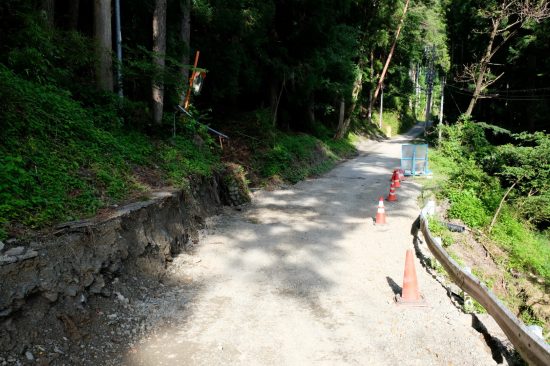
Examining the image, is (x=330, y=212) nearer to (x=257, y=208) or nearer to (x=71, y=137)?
(x=257, y=208)

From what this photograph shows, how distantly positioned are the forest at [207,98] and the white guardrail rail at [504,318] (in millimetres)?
4948

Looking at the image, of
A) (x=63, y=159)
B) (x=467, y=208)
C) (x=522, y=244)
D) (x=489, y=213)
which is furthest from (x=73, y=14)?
(x=522, y=244)

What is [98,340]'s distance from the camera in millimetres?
4500

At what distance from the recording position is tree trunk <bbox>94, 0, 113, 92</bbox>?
923 cm

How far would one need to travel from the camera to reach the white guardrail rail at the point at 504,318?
163 inches

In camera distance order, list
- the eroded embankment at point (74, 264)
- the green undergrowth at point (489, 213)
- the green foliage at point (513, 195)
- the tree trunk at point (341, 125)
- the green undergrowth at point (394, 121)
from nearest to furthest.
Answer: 1. the eroded embankment at point (74, 264)
2. the green undergrowth at point (489, 213)
3. the green foliage at point (513, 195)
4. the tree trunk at point (341, 125)
5. the green undergrowth at point (394, 121)

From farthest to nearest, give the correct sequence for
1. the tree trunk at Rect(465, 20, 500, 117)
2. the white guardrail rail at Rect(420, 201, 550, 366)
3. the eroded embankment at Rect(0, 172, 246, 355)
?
the tree trunk at Rect(465, 20, 500, 117)
the white guardrail rail at Rect(420, 201, 550, 366)
the eroded embankment at Rect(0, 172, 246, 355)

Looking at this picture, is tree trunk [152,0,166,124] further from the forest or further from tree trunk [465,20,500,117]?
tree trunk [465,20,500,117]

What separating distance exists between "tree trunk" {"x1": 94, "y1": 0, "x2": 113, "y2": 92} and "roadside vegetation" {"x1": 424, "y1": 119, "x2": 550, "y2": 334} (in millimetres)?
8401

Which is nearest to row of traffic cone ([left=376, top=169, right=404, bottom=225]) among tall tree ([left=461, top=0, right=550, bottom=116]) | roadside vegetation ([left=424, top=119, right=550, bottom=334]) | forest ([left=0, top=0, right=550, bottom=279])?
roadside vegetation ([left=424, top=119, right=550, bottom=334])

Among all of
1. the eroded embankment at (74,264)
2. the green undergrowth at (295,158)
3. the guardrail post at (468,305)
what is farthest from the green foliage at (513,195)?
the eroded embankment at (74,264)

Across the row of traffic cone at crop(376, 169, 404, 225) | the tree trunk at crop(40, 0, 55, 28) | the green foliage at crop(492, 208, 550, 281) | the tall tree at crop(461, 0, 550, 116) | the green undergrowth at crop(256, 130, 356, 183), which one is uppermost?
the tall tree at crop(461, 0, 550, 116)

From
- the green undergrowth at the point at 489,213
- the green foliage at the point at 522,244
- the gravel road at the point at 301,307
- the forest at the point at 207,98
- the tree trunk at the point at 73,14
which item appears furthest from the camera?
the green undergrowth at the point at 489,213

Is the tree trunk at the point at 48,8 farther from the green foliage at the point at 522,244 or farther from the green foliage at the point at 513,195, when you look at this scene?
the green foliage at the point at 522,244
